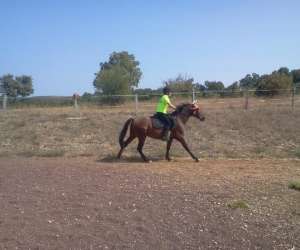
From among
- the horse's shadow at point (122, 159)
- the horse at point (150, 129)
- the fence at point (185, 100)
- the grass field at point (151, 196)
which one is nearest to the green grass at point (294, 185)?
the grass field at point (151, 196)

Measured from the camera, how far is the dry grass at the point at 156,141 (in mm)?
17297

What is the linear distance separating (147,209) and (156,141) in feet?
35.6

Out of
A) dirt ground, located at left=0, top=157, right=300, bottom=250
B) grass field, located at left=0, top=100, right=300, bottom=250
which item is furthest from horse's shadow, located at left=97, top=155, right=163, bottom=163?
dirt ground, located at left=0, top=157, right=300, bottom=250

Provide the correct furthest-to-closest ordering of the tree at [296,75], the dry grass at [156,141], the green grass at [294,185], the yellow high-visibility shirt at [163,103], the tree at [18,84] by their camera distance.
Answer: the tree at [18,84]
the tree at [296,75]
the dry grass at [156,141]
the yellow high-visibility shirt at [163,103]
the green grass at [294,185]

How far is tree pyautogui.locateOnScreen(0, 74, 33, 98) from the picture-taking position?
7306cm

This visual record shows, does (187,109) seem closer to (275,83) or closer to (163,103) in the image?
(163,103)

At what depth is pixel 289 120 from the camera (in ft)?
75.5

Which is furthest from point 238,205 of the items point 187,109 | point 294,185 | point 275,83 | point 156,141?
point 275,83

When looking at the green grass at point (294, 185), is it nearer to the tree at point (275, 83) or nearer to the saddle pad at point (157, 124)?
the saddle pad at point (157, 124)

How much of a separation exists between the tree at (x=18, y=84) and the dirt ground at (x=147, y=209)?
203 feet

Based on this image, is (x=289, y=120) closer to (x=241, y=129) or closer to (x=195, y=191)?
(x=241, y=129)

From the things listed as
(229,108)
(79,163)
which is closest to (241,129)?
(229,108)

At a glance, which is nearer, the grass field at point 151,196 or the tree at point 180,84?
the grass field at point 151,196

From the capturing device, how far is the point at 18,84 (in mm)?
75250
